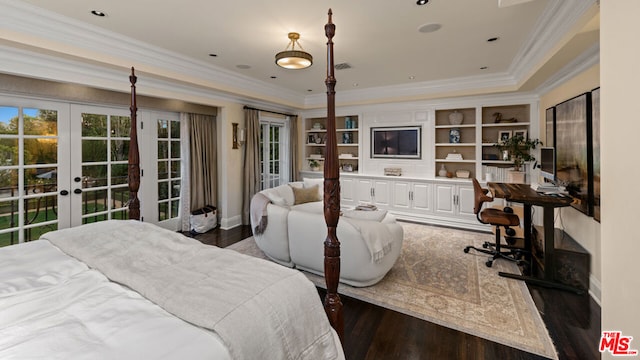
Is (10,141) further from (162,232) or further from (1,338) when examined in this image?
(1,338)

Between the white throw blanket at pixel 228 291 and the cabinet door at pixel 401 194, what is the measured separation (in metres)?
4.64

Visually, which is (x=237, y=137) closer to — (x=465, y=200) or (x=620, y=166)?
(x=465, y=200)

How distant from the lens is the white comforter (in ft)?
3.30

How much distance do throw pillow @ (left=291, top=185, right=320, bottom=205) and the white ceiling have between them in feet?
6.24

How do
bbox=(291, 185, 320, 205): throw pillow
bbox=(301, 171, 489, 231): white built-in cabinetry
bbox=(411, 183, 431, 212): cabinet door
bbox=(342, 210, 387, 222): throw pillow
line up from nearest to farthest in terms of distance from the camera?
bbox=(342, 210, 387, 222): throw pillow, bbox=(291, 185, 320, 205): throw pillow, bbox=(301, 171, 489, 231): white built-in cabinetry, bbox=(411, 183, 431, 212): cabinet door

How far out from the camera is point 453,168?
581 cm

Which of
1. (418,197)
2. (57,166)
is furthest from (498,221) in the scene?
(57,166)

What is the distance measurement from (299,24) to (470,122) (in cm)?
423

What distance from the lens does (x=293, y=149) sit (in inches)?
266

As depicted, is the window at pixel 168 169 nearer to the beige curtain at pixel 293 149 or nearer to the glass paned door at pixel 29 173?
the glass paned door at pixel 29 173

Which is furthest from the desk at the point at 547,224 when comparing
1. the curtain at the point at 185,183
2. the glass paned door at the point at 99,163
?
the glass paned door at the point at 99,163

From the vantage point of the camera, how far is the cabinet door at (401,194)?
574 centimetres

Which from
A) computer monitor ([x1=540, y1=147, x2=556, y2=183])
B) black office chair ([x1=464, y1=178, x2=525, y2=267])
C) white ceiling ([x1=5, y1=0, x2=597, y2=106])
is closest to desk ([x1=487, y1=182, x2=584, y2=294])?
black office chair ([x1=464, y1=178, x2=525, y2=267])

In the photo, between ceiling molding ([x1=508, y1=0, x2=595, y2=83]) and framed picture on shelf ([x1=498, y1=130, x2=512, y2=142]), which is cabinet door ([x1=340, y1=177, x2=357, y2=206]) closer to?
framed picture on shelf ([x1=498, y1=130, x2=512, y2=142])
